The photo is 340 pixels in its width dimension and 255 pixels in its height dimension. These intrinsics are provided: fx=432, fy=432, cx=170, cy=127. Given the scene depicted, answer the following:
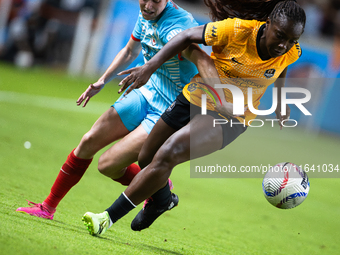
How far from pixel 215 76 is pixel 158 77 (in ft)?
3.20

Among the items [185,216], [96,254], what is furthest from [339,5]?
[96,254]

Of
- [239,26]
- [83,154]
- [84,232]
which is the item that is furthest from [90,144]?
[239,26]

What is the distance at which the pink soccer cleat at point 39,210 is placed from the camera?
371cm

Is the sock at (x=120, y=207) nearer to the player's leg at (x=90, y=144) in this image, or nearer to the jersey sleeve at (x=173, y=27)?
the player's leg at (x=90, y=144)

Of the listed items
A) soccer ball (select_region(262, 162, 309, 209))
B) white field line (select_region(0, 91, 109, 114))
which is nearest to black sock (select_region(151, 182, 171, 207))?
soccer ball (select_region(262, 162, 309, 209))

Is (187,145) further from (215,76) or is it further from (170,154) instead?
(215,76)

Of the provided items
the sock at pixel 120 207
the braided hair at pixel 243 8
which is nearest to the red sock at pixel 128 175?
the sock at pixel 120 207

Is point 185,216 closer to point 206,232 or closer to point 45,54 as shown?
point 206,232

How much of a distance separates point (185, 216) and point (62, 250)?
7.90ft

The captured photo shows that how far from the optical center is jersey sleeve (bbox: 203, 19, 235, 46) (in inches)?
128

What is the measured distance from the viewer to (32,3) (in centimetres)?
1445

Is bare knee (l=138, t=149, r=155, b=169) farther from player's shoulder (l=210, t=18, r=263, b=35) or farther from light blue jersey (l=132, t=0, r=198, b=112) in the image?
player's shoulder (l=210, t=18, r=263, b=35)

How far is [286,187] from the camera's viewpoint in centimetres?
368

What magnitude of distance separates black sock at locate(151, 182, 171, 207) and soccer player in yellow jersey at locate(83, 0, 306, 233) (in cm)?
35
